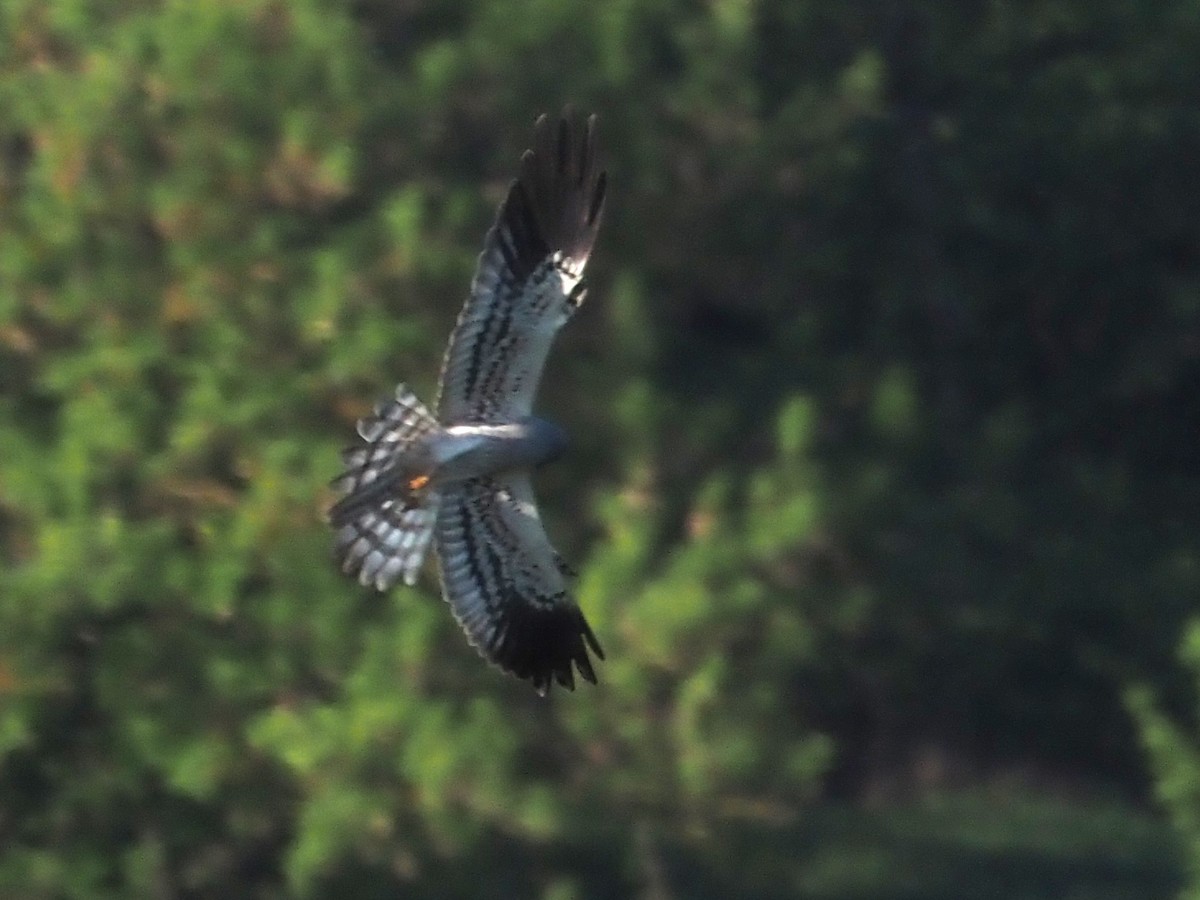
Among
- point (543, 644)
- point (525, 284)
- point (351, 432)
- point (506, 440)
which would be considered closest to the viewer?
point (506, 440)

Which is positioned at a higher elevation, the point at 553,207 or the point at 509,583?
the point at 553,207

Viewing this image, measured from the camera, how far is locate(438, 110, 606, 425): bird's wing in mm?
7758

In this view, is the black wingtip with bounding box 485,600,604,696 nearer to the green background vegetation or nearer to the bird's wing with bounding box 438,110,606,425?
the bird's wing with bounding box 438,110,606,425

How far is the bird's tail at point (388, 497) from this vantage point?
780 cm

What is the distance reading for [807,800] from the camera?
12.0 meters

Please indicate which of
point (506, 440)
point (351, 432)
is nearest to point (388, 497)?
point (506, 440)

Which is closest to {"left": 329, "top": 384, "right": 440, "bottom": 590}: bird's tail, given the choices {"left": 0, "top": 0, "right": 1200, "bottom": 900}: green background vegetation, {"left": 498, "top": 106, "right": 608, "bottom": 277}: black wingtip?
{"left": 498, "top": 106, "right": 608, "bottom": 277}: black wingtip

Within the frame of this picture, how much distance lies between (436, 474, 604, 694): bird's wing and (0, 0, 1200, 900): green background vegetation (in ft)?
10.9

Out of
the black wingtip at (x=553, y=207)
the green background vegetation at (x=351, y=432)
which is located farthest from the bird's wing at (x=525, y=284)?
the green background vegetation at (x=351, y=432)

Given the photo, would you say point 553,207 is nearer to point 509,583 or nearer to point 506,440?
point 506,440

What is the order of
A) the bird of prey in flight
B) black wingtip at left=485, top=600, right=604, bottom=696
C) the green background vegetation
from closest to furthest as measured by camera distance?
the bird of prey in flight
black wingtip at left=485, top=600, right=604, bottom=696
the green background vegetation

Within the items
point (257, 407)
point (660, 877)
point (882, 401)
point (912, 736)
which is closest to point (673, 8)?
point (882, 401)

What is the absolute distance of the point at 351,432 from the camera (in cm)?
1162

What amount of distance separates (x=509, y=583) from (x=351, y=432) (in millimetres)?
3667
